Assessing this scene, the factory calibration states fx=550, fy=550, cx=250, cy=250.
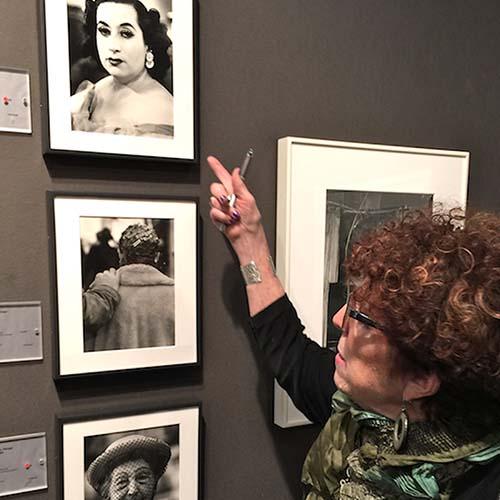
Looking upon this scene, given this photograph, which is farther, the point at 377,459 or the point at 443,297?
the point at 377,459

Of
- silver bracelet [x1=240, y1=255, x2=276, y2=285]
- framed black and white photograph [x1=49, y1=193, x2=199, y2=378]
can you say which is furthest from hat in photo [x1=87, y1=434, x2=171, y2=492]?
silver bracelet [x1=240, y1=255, x2=276, y2=285]

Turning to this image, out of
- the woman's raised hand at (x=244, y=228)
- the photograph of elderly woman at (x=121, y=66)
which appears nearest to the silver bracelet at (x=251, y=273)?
the woman's raised hand at (x=244, y=228)

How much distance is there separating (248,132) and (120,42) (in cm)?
32

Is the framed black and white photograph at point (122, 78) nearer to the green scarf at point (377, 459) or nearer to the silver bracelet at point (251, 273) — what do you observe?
the silver bracelet at point (251, 273)

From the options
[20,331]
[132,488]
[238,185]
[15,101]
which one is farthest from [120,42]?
[132,488]

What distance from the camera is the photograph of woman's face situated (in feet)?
3.37

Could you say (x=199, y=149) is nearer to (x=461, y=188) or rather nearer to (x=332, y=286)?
(x=332, y=286)

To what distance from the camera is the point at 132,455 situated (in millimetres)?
1149

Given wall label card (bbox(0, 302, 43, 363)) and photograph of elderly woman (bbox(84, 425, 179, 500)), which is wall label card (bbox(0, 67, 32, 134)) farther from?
photograph of elderly woman (bbox(84, 425, 179, 500))

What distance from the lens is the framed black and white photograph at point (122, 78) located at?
1001mm

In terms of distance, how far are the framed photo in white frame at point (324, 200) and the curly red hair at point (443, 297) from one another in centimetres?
34

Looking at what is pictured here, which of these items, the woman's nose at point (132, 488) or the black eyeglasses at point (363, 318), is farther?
the woman's nose at point (132, 488)

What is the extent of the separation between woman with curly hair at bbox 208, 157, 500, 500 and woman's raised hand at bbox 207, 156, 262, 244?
270 millimetres

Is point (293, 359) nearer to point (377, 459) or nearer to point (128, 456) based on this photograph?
point (377, 459)
